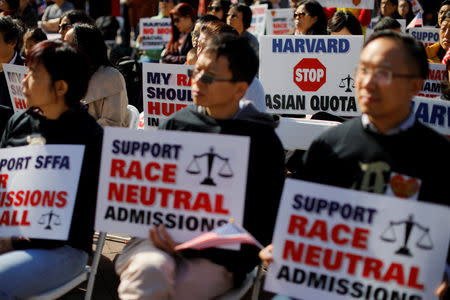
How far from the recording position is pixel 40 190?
9.18ft

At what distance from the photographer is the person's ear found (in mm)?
3029

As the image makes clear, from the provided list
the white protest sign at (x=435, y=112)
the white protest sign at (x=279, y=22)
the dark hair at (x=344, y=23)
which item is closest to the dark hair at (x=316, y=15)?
the dark hair at (x=344, y=23)

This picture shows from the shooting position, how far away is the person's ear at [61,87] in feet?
9.94

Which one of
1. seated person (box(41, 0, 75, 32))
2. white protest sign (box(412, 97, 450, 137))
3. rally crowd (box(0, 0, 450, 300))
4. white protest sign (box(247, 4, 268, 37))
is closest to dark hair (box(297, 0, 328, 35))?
white protest sign (box(412, 97, 450, 137))

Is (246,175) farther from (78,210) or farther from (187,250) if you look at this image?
(78,210)

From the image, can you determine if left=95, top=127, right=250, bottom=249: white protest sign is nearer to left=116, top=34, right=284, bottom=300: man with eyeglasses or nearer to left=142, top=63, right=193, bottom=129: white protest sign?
left=116, top=34, right=284, bottom=300: man with eyeglasses

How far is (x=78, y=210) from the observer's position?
9.57 feet

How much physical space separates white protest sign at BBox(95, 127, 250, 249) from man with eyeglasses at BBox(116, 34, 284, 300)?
0.12 metres

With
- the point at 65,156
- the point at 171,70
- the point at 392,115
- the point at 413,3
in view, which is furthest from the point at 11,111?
the point at 413,3

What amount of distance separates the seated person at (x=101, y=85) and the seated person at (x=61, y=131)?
3.31 feet

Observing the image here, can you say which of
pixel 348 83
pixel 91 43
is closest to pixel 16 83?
pixel 91 43

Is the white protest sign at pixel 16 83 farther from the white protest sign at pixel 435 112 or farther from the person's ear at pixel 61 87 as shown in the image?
the white protest sign at pixel 435 112

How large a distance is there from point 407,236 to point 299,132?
198cm

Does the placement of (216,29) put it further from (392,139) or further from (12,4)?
(12,4)
